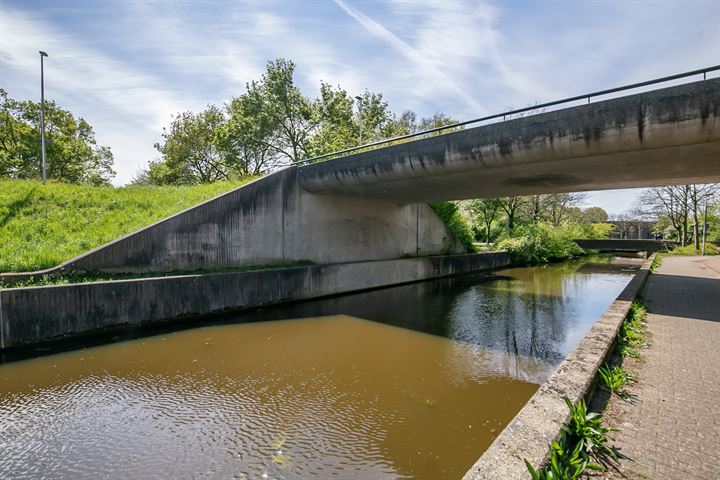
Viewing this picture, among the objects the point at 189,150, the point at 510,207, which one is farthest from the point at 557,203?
the point at 189,150

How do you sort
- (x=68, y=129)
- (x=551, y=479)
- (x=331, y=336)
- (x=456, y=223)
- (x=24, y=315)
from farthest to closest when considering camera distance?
(x=68, y=129)
(x=456, y=223)
(x=331, y=336)
(x=24, y=315)
(x=551, y=479)

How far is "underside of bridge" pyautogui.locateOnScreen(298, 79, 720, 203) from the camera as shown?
279 inches

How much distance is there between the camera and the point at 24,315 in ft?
24.7

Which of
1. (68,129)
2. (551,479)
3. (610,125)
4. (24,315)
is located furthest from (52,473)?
(68,129)

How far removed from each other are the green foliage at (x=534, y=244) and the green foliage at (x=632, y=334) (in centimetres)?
1916

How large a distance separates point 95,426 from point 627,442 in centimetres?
602

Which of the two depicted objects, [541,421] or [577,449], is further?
[541,421]

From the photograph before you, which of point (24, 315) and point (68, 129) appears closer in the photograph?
point (24, 315)

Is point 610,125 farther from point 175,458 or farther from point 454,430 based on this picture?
point 175,458

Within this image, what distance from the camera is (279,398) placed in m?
5.54

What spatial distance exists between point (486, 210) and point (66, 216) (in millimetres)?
28994

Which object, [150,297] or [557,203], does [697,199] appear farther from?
[150,297]

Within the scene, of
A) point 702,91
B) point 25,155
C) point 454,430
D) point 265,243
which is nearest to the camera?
point 454,430

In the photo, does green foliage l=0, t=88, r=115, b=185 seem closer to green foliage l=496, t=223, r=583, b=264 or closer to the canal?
the canal
